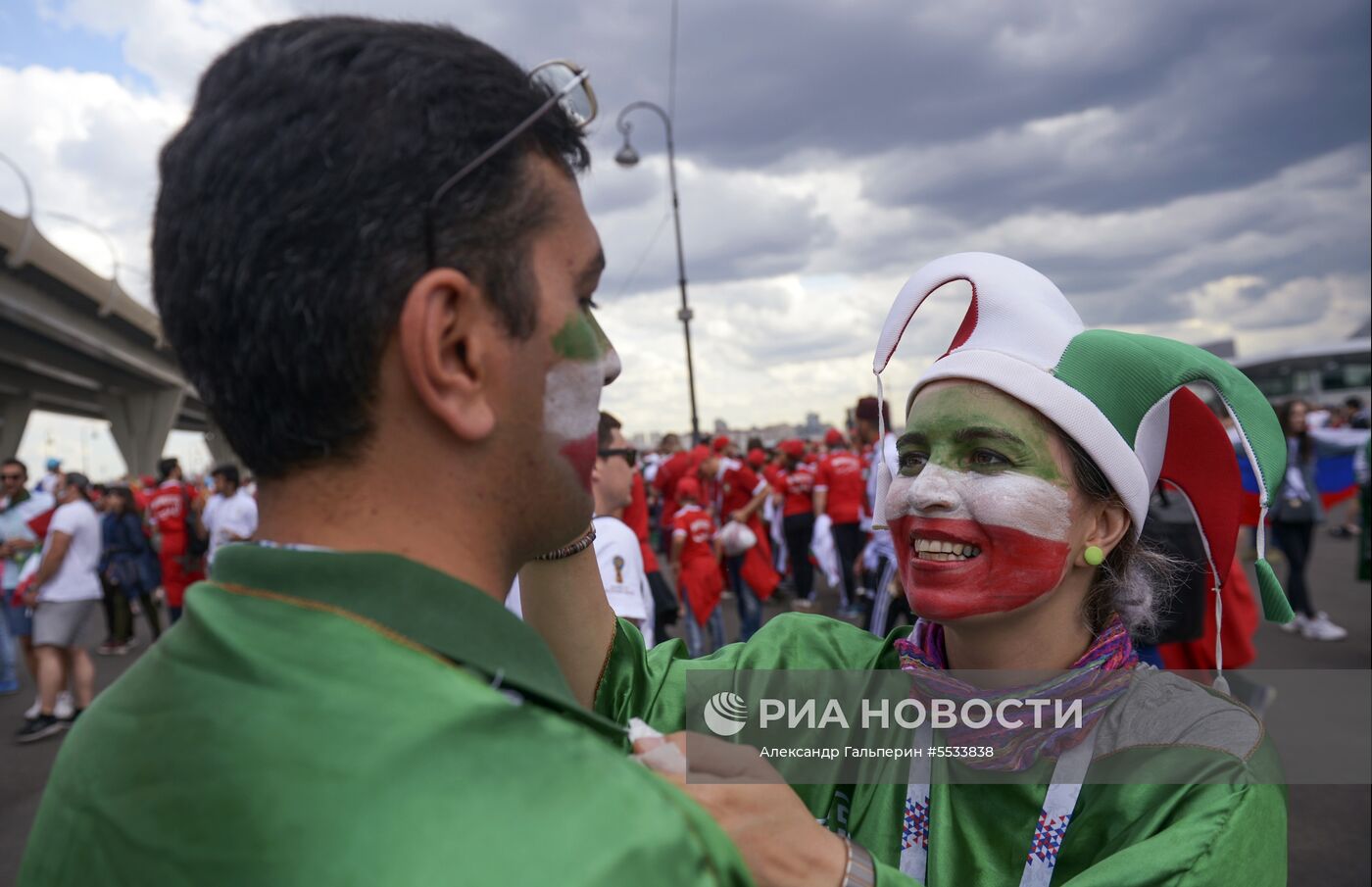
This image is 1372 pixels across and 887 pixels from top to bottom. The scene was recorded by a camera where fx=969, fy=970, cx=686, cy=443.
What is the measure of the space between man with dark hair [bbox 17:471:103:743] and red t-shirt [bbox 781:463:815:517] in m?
6.74

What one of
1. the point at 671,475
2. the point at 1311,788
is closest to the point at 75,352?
the point at 671,475

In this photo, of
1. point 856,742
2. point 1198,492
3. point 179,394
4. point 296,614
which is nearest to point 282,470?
point 296,614

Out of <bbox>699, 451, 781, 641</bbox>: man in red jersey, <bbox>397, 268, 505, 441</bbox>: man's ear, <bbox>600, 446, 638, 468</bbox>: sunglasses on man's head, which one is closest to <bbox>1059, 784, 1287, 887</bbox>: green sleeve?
<bbox>397, 268, 505, 441</bbox>: man's ear

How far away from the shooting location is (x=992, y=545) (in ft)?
6.53

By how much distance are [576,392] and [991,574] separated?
46.6 inches

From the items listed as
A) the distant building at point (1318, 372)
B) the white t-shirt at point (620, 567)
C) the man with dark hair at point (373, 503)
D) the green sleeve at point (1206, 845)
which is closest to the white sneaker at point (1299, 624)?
the white t-shirt at point (620, 567)

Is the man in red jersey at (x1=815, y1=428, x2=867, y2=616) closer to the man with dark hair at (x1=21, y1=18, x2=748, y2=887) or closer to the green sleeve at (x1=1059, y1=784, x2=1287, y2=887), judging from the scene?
the green sleeve at (x1=1059, y1=784, x2=1287, y2=887)

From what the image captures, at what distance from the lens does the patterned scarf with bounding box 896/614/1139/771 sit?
1.84m

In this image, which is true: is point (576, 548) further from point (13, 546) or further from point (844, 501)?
point (13, 546)

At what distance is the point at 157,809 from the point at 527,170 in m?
0.71

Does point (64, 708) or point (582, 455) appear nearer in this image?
point (582, 455)

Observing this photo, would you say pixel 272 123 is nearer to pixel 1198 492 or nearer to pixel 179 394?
pixel 1198 492

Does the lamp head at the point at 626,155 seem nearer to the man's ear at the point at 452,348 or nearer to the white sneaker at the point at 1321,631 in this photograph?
the white sneaker at the point at 1321,631

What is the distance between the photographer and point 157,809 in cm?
84
